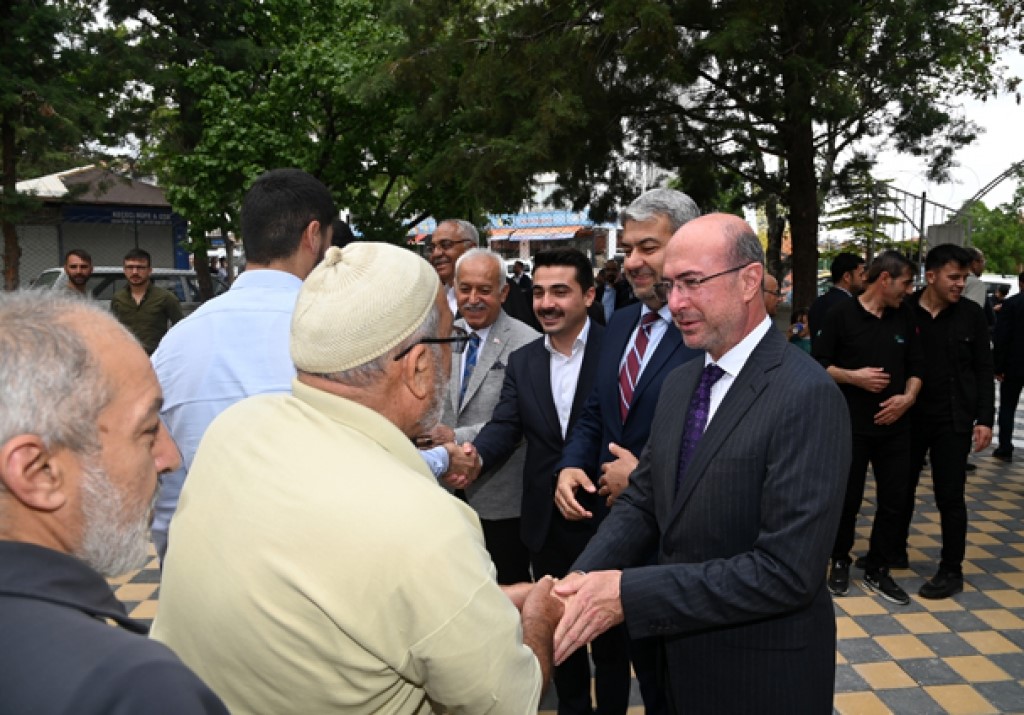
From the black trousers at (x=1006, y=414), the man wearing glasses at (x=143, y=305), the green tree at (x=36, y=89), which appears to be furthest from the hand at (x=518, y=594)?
the green tree at (x=36, y=89)

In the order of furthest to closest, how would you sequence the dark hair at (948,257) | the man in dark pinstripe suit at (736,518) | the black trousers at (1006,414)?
the black trousers at (1006,414)
the dark hair at (948,257)
the man in dark pinstripe suit at (736,518)


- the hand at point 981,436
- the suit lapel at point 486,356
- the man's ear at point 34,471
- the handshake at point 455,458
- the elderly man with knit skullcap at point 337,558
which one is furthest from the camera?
the hand at point 981,436

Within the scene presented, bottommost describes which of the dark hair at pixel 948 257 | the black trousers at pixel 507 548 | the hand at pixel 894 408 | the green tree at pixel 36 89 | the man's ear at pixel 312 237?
the black trousers at pixel 507 548

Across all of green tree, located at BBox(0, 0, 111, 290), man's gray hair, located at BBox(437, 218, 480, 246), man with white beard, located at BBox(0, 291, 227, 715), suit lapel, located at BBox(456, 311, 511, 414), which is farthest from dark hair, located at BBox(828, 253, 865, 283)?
green tree, located at BBox(0, 0, 111, 290)

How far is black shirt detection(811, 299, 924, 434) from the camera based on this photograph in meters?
4.82

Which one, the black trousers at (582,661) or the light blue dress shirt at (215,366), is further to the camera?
the black trousers at (582,661)

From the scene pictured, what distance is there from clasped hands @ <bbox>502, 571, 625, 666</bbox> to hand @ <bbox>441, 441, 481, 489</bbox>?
1.09 metres

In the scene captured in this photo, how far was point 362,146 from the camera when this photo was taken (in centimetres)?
1582

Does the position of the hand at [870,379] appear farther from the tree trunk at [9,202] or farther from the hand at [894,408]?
the tree trunk at [9,202]

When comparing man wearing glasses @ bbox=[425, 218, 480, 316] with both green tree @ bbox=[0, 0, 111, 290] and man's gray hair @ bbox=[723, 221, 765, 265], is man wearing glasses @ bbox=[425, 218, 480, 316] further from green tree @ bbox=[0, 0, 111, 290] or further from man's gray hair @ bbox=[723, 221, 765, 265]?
green tree @ bbox=[0, 0, 111, 290]

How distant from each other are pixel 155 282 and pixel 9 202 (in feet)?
10.2

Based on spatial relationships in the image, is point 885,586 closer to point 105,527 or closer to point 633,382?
point 633,382

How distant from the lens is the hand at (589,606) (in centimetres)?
191

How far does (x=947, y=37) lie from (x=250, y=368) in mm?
9511
